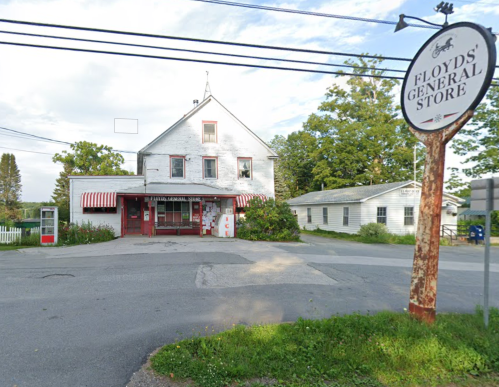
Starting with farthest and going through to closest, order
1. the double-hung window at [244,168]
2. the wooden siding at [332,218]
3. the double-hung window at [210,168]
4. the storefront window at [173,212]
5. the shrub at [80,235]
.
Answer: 1. the wooden siding at [332,218]
2. the double-hung window at [244,168]
3. the double-hung window at [210,168]
4. the storefront window at [173,212]
5. the shrub at [80,235]

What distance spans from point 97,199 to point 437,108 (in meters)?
19.8

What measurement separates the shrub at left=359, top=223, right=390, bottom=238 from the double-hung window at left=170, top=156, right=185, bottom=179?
1295 centimetres

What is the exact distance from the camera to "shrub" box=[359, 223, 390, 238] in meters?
21.5

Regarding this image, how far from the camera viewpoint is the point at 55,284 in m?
7.92

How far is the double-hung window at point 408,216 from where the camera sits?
23781 mm

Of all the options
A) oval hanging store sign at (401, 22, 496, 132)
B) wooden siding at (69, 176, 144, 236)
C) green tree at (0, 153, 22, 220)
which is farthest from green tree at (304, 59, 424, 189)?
green tree at (0, 153, 22, 220)

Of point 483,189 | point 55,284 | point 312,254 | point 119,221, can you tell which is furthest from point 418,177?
point 55,284

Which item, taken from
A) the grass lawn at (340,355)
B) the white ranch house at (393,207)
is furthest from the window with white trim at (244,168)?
the grass lawn at (340,355)

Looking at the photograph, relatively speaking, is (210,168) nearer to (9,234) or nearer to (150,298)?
(9,234)

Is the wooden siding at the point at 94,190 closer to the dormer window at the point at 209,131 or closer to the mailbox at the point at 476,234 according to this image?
the dormer window at the point at 209,131

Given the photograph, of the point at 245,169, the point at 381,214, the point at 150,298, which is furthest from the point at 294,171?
the point at 150,298

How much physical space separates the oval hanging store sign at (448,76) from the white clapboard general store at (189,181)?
1511 centimetres

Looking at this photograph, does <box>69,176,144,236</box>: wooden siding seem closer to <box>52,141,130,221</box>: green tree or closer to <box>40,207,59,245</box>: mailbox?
<box>40,207,59,245</box>: mailbox

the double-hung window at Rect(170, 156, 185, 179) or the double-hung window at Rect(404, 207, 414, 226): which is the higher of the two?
the double-hung window at Rect(170, 156, 185, 179)
